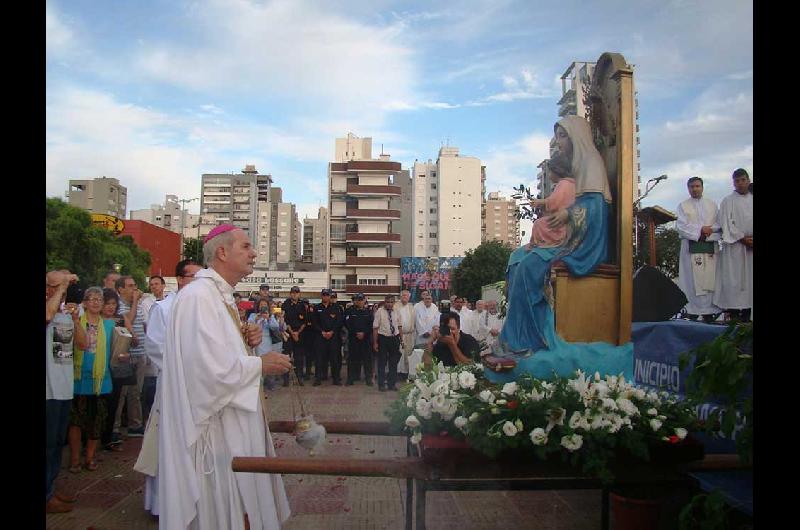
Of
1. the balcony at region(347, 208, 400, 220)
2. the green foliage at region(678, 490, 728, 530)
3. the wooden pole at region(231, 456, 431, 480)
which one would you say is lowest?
the green foliage at region(678, 490, 728, 530)

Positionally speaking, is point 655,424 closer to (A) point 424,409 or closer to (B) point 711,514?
(B) point 711,514

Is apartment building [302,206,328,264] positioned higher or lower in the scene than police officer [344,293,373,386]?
higher

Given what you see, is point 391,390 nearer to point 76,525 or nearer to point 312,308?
point 312,308

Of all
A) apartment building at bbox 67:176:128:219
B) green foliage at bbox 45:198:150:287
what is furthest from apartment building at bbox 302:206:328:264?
green foliage at bbox 45:198:150:287

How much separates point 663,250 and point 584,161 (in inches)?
156

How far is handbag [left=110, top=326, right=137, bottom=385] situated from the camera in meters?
6.91

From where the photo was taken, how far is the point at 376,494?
17.9 feet

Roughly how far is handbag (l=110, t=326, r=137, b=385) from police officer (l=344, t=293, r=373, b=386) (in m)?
6.32

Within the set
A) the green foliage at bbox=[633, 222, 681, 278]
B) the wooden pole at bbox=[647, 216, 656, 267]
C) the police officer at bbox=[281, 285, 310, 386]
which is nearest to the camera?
the wooden pole at bbox=[647, 216, 656, 267]

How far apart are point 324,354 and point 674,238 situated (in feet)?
25.6

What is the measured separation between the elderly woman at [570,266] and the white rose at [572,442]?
1.86 meters

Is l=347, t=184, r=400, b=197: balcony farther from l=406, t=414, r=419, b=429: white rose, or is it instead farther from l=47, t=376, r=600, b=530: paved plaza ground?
l=406, t=414, r=419, b=429: white rose

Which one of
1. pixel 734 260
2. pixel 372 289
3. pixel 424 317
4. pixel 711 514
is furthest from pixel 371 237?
pixel 711 514
